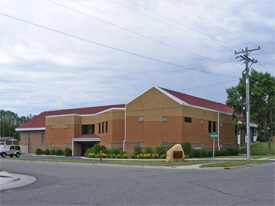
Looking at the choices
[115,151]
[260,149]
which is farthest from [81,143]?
[260,149]

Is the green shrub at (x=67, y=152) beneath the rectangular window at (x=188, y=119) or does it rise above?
beneath

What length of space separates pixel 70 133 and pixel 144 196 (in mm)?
45347

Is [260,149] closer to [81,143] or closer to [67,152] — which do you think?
[81,143]

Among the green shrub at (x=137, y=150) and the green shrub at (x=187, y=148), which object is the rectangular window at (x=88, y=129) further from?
the green shrub at (x=187, y=148)

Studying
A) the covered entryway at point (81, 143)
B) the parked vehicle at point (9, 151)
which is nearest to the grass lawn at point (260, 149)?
the covered entryway at point (81, 143)

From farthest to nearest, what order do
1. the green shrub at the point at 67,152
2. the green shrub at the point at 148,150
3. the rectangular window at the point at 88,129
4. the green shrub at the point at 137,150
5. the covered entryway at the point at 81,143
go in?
the rectangular window at the point at 88,129 < the green shrub at the point at 67,152 < the covered entryway at the point at 81,143 < the green shrub at the point at 137,150 < the green shrub at the point at 148,150

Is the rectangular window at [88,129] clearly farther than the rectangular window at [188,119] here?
Yes

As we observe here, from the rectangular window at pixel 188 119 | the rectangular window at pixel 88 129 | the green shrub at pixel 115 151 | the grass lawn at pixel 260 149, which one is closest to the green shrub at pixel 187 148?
the rectangular window at pixel 188 119

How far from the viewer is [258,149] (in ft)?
162

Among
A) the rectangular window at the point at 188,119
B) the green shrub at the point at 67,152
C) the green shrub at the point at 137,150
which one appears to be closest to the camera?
the green shrub at the point at 137,150

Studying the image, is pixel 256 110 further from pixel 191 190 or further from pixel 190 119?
pixel 191 190

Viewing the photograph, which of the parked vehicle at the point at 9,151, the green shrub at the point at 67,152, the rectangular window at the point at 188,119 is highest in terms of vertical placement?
the rectangular window at the point at 188,119

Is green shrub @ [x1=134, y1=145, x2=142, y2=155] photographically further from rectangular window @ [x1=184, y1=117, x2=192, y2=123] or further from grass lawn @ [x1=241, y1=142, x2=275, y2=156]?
grass lawn @ [x1=241, y1=142, x2=275, y2=156]

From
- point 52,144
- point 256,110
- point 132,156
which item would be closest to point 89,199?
point 132,156
